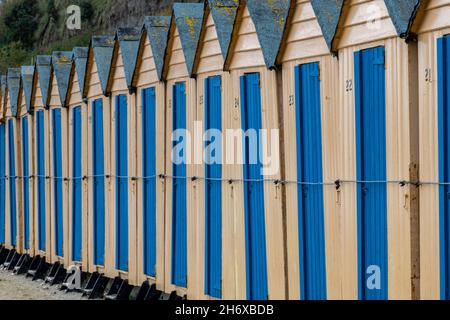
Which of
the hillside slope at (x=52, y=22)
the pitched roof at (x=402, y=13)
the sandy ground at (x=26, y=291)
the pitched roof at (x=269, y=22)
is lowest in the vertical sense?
the sandy ground at (x=26, y=291)

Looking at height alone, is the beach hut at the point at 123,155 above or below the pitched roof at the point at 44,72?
below

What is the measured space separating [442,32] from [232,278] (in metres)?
4.35

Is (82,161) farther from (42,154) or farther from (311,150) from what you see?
(311,150)

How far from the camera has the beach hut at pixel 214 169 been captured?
36.3ft

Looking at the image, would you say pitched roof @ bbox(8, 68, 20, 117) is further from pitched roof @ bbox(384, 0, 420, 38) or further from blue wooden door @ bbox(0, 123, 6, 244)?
pitched roof @ bbox(384, 0, 420, 38)

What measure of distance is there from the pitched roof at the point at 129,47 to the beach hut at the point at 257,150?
3036 mm

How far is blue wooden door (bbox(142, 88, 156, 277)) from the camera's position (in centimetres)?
1312

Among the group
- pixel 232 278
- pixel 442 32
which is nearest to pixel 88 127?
pixel 232 278

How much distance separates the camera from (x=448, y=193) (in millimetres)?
7707

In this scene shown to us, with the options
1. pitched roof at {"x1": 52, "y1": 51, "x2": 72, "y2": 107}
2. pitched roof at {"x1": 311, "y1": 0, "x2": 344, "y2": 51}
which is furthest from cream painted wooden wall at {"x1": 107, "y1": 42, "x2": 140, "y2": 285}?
pitched roof at {"x1": 311, "y1": 0, "x2": 344, "y2": 51}

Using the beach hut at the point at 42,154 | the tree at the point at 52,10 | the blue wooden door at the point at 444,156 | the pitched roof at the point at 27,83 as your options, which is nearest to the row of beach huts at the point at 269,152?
the blue wooden door at the point at 444,156

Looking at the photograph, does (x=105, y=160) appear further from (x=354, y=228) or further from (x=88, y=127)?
(x=354, y=228)

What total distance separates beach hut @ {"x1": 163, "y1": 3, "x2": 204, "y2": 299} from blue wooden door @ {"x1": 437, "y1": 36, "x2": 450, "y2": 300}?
14.9ft

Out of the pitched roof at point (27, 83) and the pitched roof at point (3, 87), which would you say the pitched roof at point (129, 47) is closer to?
the pitched roof at point (27, 83)
